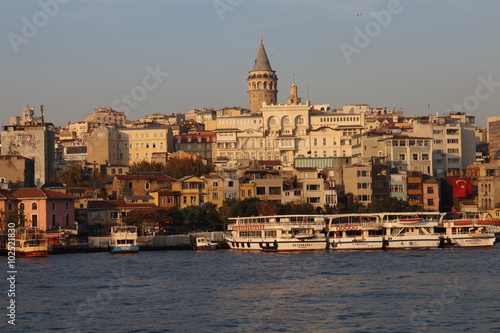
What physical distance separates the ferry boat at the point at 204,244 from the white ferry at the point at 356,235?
7.70m

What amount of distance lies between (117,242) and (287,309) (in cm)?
2941

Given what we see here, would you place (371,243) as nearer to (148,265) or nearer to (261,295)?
(148,265)

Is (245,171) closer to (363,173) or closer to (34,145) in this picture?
(363,173)

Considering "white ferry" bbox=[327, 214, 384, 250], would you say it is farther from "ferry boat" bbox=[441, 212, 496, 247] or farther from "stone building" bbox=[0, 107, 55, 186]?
"stone building" bbox=[0, 107, 55, 186]

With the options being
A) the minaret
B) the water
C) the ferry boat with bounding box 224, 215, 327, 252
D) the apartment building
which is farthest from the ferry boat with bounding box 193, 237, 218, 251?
the minaret

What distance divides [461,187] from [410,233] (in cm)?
2485

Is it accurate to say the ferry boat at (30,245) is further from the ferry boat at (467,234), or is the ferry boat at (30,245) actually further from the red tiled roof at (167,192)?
the ferry boat at (467,234)

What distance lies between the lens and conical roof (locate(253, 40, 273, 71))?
5856 inches

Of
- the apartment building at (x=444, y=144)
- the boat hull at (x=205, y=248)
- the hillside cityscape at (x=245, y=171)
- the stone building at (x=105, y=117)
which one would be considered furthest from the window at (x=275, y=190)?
the stone building at (x=105, y=117)

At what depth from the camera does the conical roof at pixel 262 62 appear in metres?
149

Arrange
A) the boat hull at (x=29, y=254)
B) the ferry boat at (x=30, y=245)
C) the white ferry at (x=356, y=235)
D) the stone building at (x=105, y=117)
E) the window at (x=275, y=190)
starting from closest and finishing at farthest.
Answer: the boat hull at (x=29, y=254), the ferry boat at (x=30, y=245), the white ferry at (x=356, y=235), the window at (x=275, y=190), the stone building at (x=105, y=117)

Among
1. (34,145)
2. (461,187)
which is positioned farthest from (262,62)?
(461,187)

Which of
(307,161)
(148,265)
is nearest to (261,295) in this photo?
(148,265)

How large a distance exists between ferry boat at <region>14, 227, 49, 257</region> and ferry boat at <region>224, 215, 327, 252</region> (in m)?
12.2
